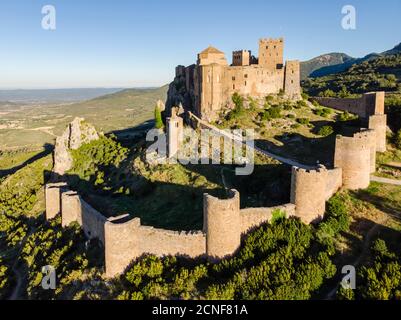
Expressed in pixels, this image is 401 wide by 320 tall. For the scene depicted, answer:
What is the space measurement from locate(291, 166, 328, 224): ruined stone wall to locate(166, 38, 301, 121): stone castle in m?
21.2

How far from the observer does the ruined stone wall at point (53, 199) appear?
26717 millimetres

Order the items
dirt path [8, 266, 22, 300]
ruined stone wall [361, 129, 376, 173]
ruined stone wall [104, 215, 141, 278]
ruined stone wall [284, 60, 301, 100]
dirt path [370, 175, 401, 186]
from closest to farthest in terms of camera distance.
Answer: ruined stone wall [104, 215, 141, 278], ruined stone wall [361, 129, 376, 173], dirt path [8, 266, 22, 300], dirt path [370, 175, 401, 186], ruined stone wall [284, 60, 301, 100]

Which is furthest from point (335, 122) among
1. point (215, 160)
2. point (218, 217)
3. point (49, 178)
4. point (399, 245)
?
point (49, 178)

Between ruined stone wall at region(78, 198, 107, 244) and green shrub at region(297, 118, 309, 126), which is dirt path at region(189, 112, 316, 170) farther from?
ruined stone wall at region(78, 198, 107, 244)

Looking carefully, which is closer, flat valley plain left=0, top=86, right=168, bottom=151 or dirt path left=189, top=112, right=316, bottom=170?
dirt path left=189, top=112, right=316, bottom=170

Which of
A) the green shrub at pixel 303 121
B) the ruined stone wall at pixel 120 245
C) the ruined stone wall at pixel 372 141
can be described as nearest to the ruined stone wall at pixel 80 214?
the ruined stone wall at pixel 120 245

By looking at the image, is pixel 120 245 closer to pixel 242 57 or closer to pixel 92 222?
→ pixel 92 222

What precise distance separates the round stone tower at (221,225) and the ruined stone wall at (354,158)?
762cm

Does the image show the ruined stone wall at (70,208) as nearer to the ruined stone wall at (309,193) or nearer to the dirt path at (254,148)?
the ruined stone wall at (309,193)

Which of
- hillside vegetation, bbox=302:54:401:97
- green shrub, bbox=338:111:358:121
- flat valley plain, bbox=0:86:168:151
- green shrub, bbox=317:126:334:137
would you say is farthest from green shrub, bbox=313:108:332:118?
flat valley plain, bbox=0:86:168:151

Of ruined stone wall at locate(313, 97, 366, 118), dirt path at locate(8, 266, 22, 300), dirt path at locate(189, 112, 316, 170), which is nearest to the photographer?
dirt path at locate(8, 266, 22, 300)

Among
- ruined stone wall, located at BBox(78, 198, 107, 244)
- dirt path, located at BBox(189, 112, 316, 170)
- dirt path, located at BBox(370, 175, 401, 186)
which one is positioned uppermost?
dirt path, located at BBox(189, 112, 316, 170)

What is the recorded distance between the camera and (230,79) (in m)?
40.5

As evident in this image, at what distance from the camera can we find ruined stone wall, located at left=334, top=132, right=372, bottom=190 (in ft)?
69.8
